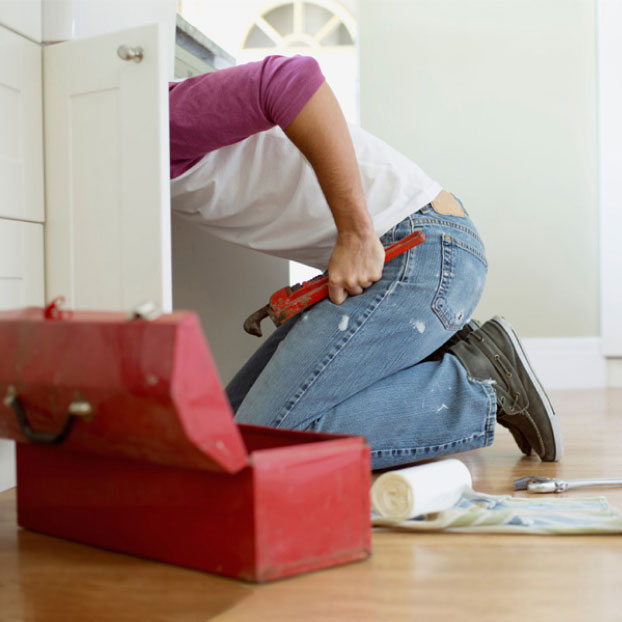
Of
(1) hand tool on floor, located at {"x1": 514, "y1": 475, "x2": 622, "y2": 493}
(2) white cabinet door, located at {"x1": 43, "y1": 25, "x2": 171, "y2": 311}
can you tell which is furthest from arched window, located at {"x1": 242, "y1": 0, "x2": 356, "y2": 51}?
(1) hand tool on floor, located at {"x1": 514, "y1": 475, "x2": 622, "y2": 493}

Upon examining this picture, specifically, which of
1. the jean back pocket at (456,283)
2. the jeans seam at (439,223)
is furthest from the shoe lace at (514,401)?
the jeans seam at (439,223)

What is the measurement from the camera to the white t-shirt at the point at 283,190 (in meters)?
1.26

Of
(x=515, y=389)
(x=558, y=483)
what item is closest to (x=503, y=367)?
(x=515, y=389)

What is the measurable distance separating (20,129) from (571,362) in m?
2.11

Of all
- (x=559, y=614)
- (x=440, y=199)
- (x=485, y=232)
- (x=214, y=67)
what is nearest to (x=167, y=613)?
(x=559, y=614)

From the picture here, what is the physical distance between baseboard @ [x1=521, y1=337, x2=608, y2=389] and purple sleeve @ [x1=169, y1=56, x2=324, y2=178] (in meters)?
1.85

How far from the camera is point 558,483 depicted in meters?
1.12

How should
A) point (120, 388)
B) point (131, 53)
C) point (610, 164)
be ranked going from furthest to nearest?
point (610, 164) → point (131, 53) → point (120, 388)

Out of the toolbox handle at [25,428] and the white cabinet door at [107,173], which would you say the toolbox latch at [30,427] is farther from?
the white cabinet door at [107,173]

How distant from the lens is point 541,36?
9.04 feet

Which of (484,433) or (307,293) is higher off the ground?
(307,293)

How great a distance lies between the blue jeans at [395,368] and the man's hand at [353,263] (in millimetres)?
24

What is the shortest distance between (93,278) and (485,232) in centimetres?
191

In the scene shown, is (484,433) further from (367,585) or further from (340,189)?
(367,585)
